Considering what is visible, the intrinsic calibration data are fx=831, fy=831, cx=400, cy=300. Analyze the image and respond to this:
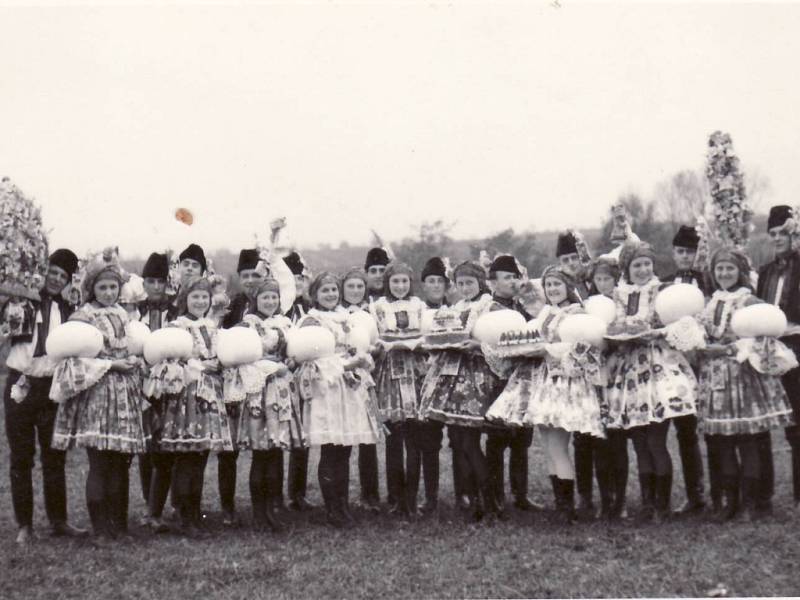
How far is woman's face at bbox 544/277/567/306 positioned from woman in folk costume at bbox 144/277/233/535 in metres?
2.65

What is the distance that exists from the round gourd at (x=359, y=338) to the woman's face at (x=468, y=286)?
2.92ft

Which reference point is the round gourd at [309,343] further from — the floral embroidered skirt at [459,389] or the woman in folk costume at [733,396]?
the woman in folk costume at [733,396]

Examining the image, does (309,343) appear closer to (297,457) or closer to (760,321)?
(297,457)

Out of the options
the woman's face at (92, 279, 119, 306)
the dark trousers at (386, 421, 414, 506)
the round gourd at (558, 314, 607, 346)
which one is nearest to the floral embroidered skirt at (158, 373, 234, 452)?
the woman's face at (92, 279, 119, 306)

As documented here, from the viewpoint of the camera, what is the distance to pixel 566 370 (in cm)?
618

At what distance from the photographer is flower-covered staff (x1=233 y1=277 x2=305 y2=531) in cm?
633

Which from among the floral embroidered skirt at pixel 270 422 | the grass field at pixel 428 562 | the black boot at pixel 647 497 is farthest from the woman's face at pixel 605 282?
the floral embroidered skirt at pixel 270 422

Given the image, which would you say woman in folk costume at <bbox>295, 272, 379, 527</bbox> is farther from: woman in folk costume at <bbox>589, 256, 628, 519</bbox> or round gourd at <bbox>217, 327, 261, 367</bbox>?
woman in folk costume at <bbox>589, 256, 628, 519</bbox>

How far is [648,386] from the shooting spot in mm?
6059

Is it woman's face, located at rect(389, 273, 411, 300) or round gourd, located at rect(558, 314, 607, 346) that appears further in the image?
woman's face, located at rect(389, 273, 411, 300)

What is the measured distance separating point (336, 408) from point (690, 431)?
2.79m

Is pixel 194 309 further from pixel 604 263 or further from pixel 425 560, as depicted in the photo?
pixel 604 263

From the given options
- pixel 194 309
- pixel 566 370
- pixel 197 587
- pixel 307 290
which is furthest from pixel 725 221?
pixel 197 587

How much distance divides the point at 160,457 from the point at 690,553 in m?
3.97
